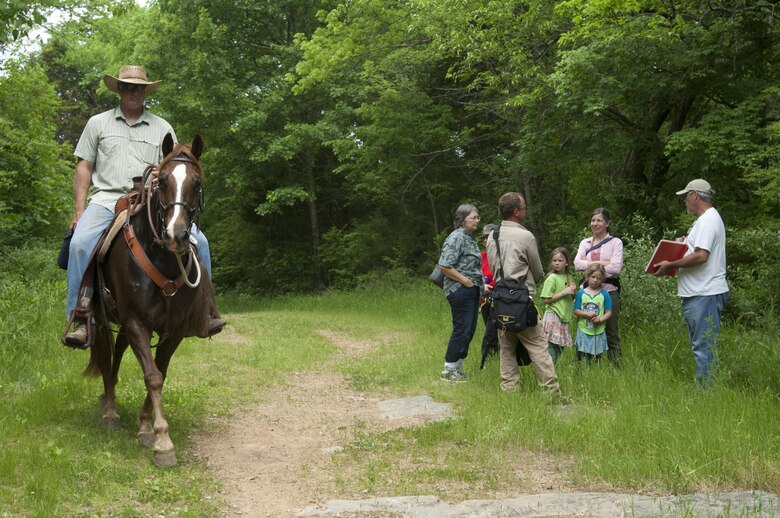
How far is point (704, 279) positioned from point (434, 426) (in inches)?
113

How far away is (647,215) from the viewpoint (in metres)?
15.1

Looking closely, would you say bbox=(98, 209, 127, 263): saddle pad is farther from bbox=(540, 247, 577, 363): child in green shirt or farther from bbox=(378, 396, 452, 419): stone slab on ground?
bbox=(540, 247, 577, 363): child in green shirt

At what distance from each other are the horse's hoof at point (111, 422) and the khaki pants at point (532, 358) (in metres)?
3.72

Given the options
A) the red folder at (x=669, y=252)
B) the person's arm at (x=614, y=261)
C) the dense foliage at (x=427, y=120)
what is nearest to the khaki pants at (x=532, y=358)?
the red folder at (x=669, y=252)

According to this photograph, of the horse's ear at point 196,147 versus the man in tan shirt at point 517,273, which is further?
the man in tan shirt at point 517,273

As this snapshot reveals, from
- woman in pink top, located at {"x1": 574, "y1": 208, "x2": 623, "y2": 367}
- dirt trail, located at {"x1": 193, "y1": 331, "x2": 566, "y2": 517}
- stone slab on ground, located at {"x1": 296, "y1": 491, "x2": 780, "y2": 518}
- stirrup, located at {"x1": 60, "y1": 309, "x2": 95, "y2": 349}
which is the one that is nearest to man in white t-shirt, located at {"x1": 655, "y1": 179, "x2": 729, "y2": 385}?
woman in pink top, located at {"x1": 574, "y1": 208, "x2": 623, "y2": 367}

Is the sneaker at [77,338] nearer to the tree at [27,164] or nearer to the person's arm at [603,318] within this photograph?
the person's arm at [603,318]

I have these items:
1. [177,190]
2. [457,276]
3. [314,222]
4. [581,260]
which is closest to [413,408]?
[457,276]

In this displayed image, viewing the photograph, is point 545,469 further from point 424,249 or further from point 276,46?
point 276,46

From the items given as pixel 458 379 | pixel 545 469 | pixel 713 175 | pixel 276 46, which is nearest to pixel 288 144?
pixel 276 46

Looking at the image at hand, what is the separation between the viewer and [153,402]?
18.5 feet

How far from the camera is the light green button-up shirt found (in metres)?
6.16

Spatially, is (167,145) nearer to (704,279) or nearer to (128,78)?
(128,78)

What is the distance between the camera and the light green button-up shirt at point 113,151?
6.16 m
